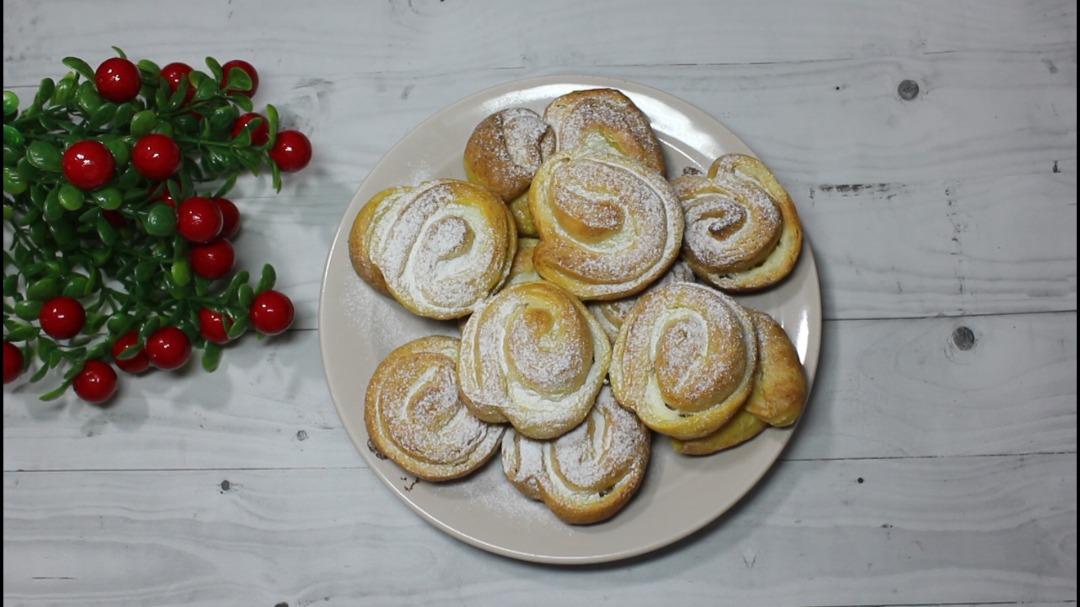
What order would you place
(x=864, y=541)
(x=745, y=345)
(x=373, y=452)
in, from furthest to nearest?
(x=864, y=541) < (x=373, y=452) < (x=745, y=345)

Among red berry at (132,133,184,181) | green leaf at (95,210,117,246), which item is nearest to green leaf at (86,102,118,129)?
red berry at (132,133,184,181)

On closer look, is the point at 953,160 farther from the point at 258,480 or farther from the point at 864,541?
the point at 258,480

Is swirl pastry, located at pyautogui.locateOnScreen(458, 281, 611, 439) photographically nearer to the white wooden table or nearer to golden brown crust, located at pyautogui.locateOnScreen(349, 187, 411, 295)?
golden brown crust, located at pyautogui.locateOnScreen(349, 187, 411, 295)

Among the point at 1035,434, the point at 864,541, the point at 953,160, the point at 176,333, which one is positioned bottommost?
the point at 864,541

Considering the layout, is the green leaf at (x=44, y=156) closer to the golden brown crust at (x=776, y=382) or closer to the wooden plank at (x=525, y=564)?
the wooden plank at (x=525, y=564)

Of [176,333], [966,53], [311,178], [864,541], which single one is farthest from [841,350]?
[176,333]

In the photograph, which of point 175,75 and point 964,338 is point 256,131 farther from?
point 964,338

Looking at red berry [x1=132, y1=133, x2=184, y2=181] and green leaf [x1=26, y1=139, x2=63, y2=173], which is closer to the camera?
green leaf [x1=26, y1=139, x2=63, y2=173]
